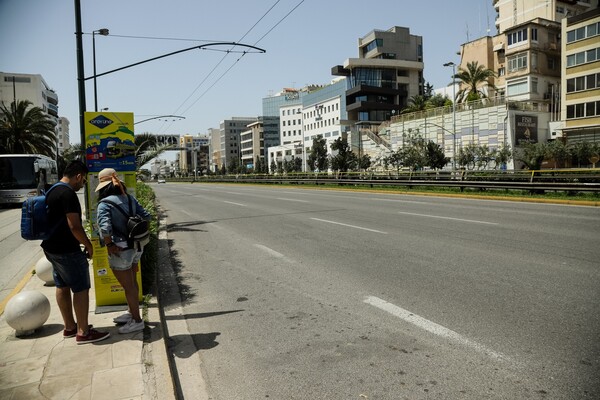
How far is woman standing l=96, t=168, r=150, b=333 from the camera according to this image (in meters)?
4.39

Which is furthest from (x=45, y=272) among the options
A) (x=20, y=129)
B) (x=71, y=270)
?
(x=20, y=129)

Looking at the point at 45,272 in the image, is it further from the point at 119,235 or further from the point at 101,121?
the point at 119,235

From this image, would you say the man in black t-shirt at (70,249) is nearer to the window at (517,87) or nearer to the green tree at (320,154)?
the window at (517,87)

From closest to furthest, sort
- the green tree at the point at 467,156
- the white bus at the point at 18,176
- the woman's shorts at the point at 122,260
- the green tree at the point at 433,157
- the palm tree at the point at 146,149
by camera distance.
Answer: the woman's shorts at the point at 122,260, the palm tree at the point at 146,149, the white bus at the point at 18,176, the green tree at the point at 433,157, the green tree at the point at 467,156

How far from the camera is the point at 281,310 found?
526 cm

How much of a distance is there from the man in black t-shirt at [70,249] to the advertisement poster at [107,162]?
919 mm

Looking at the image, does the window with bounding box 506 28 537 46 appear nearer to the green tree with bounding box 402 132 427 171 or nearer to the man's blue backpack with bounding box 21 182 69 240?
the green tree with bounding box 402 132 427 171

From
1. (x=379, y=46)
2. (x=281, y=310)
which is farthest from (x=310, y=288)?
(x=379, y=46)

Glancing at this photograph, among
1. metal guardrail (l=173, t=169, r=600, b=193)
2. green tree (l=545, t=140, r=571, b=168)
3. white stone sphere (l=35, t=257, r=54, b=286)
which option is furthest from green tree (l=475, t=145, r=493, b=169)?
white stone sphere (l=35, t=257, r=54, b=286)

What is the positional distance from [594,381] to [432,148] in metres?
41.2

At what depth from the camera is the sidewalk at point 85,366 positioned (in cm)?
335

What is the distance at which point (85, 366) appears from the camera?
3.80m

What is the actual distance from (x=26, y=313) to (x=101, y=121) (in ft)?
8.80

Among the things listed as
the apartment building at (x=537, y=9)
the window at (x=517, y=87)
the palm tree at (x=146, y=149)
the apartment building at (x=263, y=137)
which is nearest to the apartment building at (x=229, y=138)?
the apartment building at (x=263, y=137)
